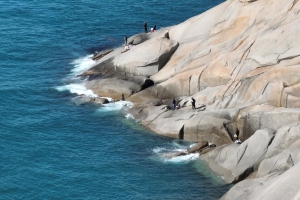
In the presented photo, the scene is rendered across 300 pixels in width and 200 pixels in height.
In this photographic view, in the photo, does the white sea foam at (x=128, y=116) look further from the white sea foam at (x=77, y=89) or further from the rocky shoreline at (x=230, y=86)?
the white sea foam at (x=77, y=89)

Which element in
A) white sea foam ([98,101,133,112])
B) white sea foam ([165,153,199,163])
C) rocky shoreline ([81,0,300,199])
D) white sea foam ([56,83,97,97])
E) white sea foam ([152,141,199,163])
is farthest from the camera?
white sea foam ([56,83,97,97])

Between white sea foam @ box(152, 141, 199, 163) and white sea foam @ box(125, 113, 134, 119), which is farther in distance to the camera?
white sea foam @ box(125, 113, 134, 119)

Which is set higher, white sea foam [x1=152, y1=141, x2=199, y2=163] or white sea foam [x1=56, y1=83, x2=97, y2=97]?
white sea foam [x1=56, y1=83, x2=97, y2=97]

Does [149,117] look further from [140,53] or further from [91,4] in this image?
[91,4]

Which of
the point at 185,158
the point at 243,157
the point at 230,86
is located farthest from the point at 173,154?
the point at 230,86

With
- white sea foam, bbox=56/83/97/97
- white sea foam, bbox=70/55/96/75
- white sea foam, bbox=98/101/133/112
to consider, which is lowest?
white sea foam, bbox=98/101/133/112

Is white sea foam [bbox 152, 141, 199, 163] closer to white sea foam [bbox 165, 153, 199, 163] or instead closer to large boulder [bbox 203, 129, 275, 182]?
white sea foam [bbox 165, 153, 199, 163]

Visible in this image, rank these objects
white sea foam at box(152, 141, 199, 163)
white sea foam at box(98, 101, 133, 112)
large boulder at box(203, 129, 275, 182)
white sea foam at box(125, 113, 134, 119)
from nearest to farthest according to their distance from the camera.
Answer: large boulder at box(203, 129, 275, 182)
white sea foam at box(152, 141, 199, 163)
white sea foam at box(125, 113, 134, 119)
white sea foam at box(98, 101, 133, 112)

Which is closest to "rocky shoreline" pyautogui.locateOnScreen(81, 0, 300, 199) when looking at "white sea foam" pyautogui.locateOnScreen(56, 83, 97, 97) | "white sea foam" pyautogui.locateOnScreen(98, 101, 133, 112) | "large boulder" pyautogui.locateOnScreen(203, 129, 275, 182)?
"large boulder" pyautogui.locateOnScreen(203, 129, 275, 182)

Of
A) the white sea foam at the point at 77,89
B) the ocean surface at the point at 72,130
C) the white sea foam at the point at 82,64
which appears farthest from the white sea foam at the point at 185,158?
the white sea foam at the point at 82,64
